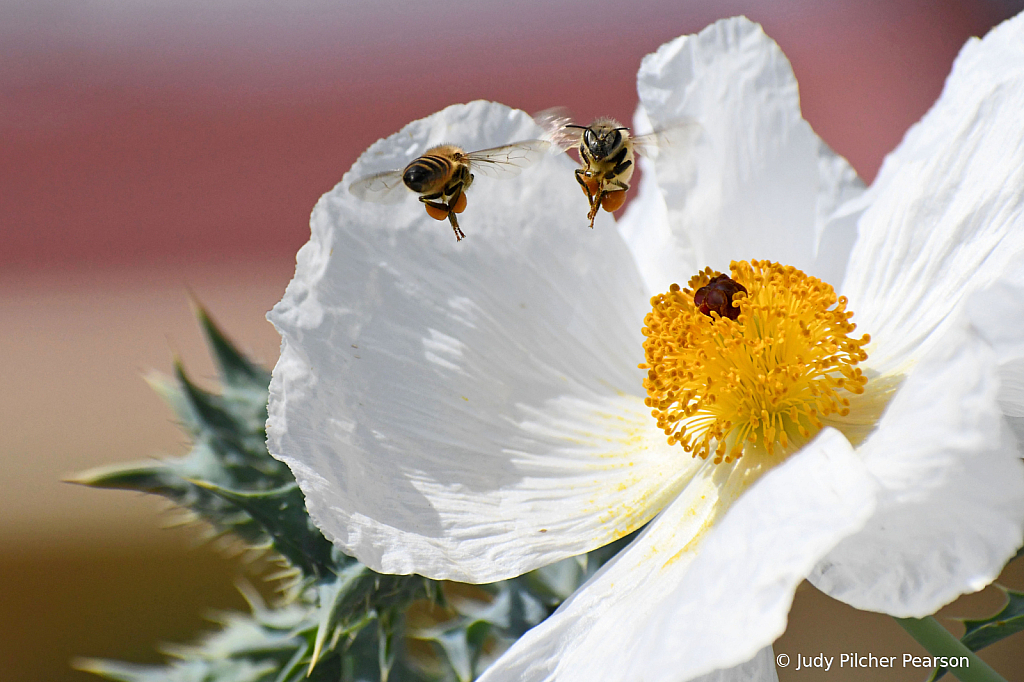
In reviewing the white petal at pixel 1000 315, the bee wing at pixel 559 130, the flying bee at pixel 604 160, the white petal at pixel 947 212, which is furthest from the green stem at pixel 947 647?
the bee wing at pixel 559 130

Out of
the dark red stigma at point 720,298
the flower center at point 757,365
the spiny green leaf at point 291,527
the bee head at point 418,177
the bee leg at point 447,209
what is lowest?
the spiny green leaf at point 291,527

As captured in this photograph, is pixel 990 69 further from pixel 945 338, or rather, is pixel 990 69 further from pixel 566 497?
pixel 566 497

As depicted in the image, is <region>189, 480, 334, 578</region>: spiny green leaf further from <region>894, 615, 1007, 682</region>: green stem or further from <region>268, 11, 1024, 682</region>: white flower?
<region>894, 615, 1007, 682</region>: green stem

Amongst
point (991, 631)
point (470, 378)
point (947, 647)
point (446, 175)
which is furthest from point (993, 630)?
point (446, 175)

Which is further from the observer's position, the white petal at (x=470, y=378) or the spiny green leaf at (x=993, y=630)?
the white petal at (x=470, y=378)

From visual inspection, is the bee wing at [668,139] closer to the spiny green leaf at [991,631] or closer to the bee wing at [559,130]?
the bee wing at [559,130]

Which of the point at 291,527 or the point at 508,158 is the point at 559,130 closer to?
the point at 508,158

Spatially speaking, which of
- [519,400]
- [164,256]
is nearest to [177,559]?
[164,256]
